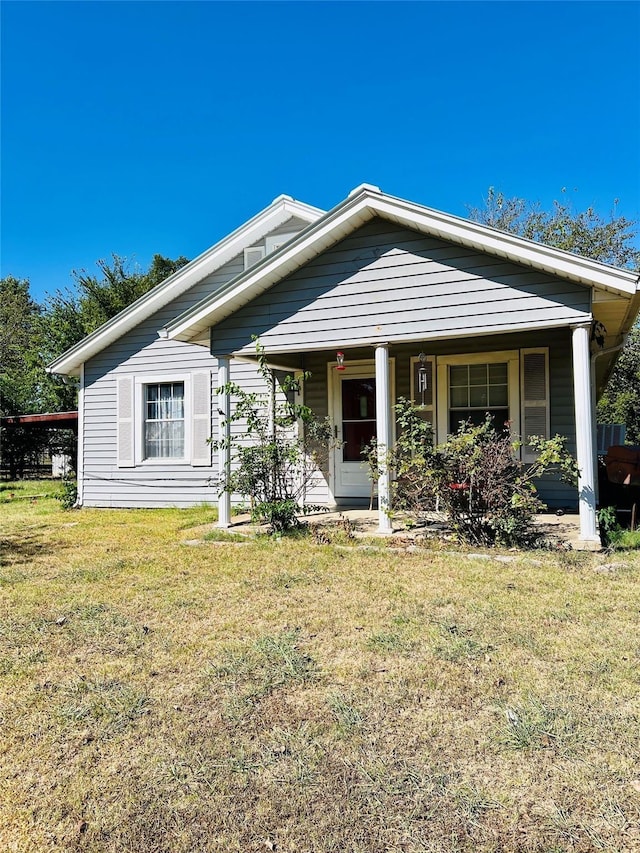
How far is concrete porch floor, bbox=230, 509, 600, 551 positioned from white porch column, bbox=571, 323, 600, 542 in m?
0.23

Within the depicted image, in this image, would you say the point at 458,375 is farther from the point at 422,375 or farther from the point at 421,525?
the point at 421,525

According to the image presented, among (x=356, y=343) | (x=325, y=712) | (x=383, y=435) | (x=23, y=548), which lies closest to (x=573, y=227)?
(x=356, y=343)

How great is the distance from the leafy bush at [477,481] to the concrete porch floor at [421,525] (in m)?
0.31

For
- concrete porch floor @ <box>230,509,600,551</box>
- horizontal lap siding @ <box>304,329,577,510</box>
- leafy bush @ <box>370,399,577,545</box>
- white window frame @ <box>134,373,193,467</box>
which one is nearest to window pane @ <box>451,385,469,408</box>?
horizontal lap siding @ <box>304,329,577,510</box>

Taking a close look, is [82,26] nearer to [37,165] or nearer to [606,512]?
[37,165]

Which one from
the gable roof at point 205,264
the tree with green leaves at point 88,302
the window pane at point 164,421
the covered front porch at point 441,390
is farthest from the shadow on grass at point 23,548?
the tree with green leaves at point 88,302

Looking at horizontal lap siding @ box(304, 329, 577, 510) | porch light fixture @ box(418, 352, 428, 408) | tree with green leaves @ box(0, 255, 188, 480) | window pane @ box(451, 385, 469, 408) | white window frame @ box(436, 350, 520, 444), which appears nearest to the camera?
horizontal lap siding @ box(304, 329, 577, 510)

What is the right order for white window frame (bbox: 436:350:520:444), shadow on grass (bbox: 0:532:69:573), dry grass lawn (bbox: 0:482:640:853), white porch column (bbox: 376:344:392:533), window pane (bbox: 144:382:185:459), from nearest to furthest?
dry grass lawn (bbox: 0:482:640:853) → shadow on grass (bbox: 0:532:69:573) → white porch column (bbox: 376:344:392:533) → white window frame (bbox: 436:350:520:444) → window pane (bbox: 144:382:185:459)

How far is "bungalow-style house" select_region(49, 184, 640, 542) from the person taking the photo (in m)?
→ 5.99

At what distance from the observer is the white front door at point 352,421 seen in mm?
9352

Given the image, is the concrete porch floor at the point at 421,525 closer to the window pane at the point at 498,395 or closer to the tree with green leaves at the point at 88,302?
the window pane at the point at 498,395

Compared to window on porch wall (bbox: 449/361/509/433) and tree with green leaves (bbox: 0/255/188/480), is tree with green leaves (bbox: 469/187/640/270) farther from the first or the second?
tree with green leaves (bbox: 0/255/188/480)

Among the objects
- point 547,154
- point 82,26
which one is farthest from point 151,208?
point 547,154

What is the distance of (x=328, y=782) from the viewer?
2102mm
